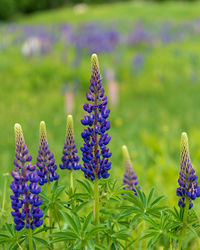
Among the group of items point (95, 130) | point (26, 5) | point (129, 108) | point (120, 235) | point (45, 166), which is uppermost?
point (26, 5)

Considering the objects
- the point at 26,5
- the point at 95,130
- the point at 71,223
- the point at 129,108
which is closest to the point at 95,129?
the point at 95,130

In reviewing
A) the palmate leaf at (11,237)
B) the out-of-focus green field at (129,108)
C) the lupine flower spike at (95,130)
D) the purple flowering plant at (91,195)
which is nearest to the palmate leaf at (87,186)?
the purple flowering plant at (91,195)

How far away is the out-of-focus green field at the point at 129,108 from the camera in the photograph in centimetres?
442

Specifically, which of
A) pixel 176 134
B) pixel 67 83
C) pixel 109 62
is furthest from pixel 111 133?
pixel 109 62

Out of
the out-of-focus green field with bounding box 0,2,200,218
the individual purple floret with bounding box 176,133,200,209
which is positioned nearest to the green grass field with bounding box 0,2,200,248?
the out-of-focus green field with bounding box 0,2,200,218

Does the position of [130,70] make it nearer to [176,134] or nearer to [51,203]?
[176,134]

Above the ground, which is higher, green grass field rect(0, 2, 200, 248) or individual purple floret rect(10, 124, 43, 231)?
green grass field rect(0, 2, 200, 248)

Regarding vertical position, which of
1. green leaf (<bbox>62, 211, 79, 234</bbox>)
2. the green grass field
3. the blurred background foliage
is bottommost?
green leaf (<bbox>62, 211, 79, 234</bbox>)

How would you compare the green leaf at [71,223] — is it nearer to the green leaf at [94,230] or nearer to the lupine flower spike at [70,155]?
the green leaf at [94,230]

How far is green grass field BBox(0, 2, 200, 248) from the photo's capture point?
14.4 feet

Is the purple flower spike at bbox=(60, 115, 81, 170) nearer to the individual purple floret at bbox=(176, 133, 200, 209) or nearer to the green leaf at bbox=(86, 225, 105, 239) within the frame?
the green leaf at bbox=(86, 225, 105, 239)

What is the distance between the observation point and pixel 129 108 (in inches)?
266

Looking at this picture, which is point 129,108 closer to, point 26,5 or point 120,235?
point 120,235

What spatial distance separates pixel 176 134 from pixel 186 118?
35.0 inches
